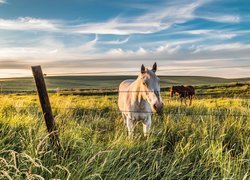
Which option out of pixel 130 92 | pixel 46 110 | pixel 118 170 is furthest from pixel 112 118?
pixel 118 170

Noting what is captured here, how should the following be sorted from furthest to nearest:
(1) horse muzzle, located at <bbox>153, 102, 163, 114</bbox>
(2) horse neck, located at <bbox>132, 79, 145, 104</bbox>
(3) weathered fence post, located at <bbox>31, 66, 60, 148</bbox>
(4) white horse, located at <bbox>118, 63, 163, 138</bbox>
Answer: (2) horse neck, located at <bbox>132, 79, 145, 104</bbox>, (4) white horse, located at <bbox>118, 63, 163, 138</bbox>, (1) horse muzzle, located at <bbox>153, 102, 163, 114</bbox>, (3) weathered fence post, located at <bbox>31, 66, 60, 148</bbox>

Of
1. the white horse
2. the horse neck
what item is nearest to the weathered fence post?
the white horse

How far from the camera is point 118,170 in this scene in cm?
388

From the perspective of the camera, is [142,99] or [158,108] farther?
[142,99]

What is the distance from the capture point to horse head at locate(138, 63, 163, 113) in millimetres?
5391

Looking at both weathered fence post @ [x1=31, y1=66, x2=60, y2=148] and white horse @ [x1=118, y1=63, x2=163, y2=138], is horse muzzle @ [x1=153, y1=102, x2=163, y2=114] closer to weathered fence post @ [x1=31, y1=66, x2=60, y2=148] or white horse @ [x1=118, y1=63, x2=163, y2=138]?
white horse @ [x1=118, y1=63, x2=163, y2=138]

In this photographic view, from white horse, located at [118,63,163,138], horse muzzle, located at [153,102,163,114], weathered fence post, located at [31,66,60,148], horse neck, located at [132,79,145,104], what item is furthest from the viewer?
horse neck, located at [132,79,145,104]

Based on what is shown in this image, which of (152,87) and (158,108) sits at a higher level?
(152,87)

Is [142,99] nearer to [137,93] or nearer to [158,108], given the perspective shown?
[137,93]

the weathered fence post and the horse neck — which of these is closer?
the weathered fence post

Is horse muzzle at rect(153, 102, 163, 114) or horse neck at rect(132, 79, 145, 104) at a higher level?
horse neck at rect(132, 79, 145, 104)

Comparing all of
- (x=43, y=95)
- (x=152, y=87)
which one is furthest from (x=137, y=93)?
(x=43, y=95)

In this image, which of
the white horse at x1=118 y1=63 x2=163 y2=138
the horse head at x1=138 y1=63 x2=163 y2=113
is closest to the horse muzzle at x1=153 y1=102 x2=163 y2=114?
the horse head at x1=138 y1=63 x2=163 y2=113

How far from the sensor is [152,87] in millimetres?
5832
